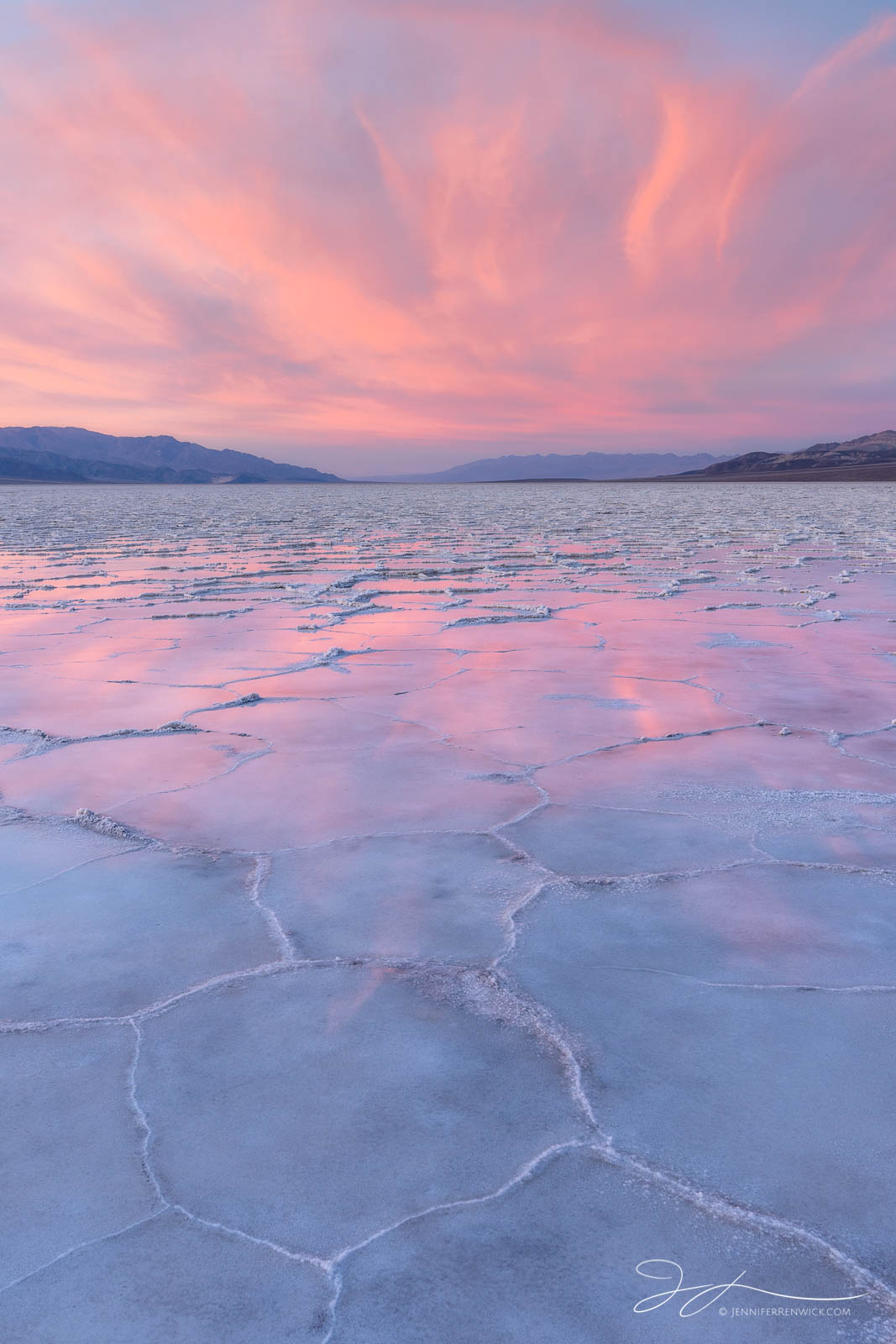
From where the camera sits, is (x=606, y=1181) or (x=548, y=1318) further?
(x=606, y=1181)

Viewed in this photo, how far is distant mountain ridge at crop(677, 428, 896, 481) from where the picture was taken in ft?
261

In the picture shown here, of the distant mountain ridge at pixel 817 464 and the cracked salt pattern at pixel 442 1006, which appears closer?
the cracked salt pattern at pixel 442 1006

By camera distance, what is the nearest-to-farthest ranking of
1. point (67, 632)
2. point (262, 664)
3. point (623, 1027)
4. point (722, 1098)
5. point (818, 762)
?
point (722, 1098) → point (623, 1027) → point (818, 762) → point (262, 664) → point (67, 632)

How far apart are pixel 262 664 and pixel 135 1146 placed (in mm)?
2722

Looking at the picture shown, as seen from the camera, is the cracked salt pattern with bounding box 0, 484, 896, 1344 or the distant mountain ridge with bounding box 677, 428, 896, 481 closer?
the cracked salt pattern with bounding box 0, 484, 896, 1344

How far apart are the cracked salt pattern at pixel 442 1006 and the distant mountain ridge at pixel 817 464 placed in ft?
257

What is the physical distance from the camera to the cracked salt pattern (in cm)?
83

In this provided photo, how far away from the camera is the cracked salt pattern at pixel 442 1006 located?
2.73 ft

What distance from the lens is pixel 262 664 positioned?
362 cm

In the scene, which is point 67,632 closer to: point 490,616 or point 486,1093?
point 490,616

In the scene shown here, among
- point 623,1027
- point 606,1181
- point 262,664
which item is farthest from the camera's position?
point 262,664

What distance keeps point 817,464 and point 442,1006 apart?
347 ft

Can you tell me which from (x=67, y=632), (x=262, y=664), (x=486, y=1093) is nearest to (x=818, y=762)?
(x=486, y=1093)

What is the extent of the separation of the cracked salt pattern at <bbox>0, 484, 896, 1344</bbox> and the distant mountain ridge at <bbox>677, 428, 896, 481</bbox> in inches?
3084
